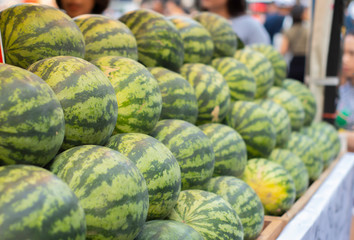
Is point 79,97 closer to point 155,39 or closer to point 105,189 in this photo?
point 105,189

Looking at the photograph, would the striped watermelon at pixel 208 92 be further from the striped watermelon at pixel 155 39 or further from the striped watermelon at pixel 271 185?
the striped watermelon at pixel 271 185

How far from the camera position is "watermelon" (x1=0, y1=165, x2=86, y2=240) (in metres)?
0.84

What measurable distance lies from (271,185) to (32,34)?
1388 mm

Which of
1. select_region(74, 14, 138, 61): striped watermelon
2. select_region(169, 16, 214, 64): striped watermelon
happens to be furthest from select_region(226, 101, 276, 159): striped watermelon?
select_region(74, 14, 138, 61): striped watermelon

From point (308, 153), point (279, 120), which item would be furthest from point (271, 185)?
point (308, 153)

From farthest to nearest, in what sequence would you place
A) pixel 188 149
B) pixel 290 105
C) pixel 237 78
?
pixel 290 105 < pixel 237 78 < pixel 188 149

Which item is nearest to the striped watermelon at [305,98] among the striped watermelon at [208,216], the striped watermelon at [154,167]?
the striped watermelon at [208,216]

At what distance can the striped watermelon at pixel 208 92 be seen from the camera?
210cm

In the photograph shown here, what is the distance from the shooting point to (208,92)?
2.11 metres

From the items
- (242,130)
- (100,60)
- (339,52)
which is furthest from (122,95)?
(339,52)

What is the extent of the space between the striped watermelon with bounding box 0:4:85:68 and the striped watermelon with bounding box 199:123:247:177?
791mm

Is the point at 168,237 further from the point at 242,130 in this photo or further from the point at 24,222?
the point at 242,130

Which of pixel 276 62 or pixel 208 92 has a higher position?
pixel 208 92

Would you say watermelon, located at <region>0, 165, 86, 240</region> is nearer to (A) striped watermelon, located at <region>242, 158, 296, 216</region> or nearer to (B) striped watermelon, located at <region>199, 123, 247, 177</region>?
(B) striped watermelon, located at <region>199, 123, 247, 177</region>
